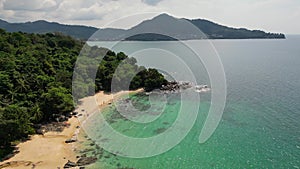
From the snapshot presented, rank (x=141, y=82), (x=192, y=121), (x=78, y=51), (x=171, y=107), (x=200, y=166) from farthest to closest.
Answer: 1. (x=78, y=51)
2. (x=141, y=82)
3. (x=171, y=107)
4. (x=192, y=121)
5. (x=200, y=166)

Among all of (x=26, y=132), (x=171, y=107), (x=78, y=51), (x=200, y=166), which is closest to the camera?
(x=200, y=166)

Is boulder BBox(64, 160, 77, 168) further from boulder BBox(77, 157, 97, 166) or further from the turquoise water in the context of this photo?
the turquoise water

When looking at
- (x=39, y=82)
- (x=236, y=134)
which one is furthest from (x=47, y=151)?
(x=236, y=134)

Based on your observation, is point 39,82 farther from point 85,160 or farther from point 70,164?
point 70,164

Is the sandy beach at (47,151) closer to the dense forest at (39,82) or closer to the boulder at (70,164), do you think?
the boulder at (70,164)

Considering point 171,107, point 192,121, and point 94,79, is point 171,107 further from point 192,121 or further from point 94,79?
point 94,79

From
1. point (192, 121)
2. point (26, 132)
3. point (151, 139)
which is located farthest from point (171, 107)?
point (26, 132)

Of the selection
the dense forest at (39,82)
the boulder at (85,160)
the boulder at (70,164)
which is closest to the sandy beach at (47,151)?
the boulder at (70,164)

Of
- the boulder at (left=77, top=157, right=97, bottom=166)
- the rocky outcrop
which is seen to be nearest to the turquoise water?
the boulder at (left=77, top=157, right=97, bottom=166)
